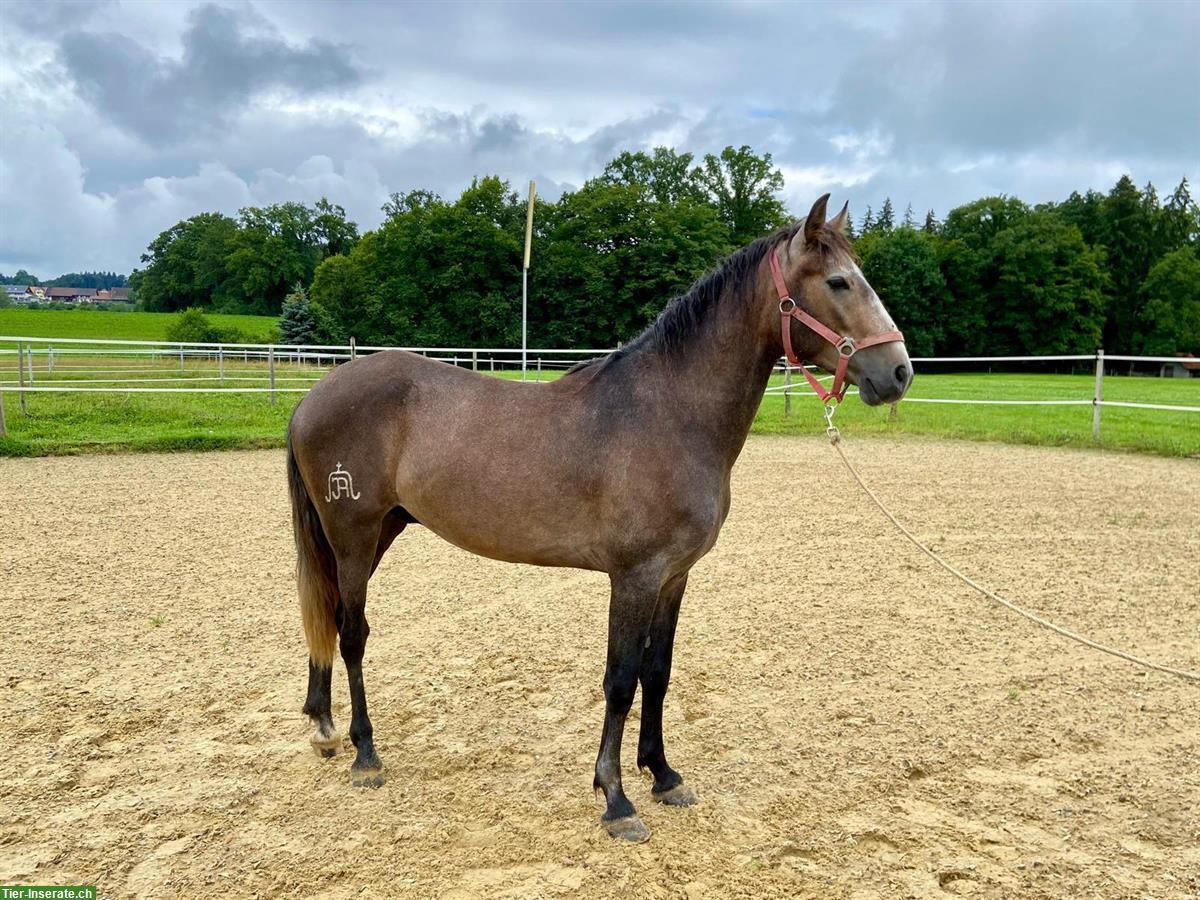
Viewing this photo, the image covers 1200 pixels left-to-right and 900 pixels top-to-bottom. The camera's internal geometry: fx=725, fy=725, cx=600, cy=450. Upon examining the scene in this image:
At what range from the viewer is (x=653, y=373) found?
3.00 metres

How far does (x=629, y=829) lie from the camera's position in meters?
2.86

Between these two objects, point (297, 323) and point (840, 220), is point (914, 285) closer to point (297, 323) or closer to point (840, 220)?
point (297, 323)

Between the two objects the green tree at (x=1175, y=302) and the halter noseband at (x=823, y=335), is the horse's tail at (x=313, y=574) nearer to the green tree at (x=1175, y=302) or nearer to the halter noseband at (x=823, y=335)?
the halter noseband at (x=823, y=335)

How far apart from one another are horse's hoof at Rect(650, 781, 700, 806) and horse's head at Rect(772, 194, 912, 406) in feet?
5.95

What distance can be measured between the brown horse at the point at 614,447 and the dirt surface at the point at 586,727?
338mm

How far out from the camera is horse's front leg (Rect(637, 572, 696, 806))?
123 inches

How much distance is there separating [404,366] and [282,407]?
13.2 meters

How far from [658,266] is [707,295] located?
3646 centimetres

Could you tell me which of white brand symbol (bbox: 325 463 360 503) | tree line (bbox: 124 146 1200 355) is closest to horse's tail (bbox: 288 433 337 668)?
white brand symbol (bbox: 325 463 360 503)

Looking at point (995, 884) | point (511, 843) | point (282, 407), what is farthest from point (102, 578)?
point (282, 407)

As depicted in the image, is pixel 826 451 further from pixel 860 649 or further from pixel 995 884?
pixel 995 884

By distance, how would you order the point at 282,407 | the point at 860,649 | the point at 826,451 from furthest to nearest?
the point at 282,407, the point at 826,451, the point at 860,649

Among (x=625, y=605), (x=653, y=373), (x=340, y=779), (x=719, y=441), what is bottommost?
(x=340, y=779)

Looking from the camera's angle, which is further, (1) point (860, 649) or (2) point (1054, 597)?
(2) point (1054, 597)
